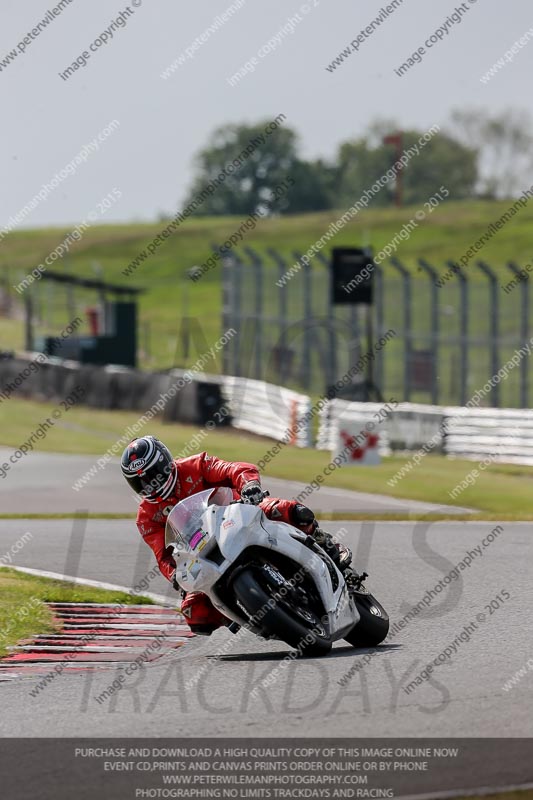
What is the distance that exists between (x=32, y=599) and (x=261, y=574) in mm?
3101

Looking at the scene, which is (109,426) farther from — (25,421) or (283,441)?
(283,441)

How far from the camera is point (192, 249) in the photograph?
327 ft

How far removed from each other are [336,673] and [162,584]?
427 cm

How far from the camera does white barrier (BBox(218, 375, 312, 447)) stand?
28625 millimetres

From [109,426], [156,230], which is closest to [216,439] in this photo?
[109,426]

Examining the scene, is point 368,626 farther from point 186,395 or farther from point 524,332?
point 186,395

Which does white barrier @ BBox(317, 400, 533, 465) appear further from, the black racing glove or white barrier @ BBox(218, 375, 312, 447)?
the black racing glove

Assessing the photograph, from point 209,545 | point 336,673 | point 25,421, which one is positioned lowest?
point 25,421

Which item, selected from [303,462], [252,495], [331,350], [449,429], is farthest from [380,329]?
[252,495]

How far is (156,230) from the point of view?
11269 cm

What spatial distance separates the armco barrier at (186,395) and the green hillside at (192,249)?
19029mm

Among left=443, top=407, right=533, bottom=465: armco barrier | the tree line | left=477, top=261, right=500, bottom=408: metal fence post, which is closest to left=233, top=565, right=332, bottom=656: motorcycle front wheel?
left=443, top=407, right=533, bottom=465: armco barrier

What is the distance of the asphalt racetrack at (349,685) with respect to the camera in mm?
6875

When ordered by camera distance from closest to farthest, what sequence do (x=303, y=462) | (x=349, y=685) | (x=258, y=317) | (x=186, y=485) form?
(x=349, y=685) < (x=186, y=485) < (x=303, y=462) < (x=258, y=317)
